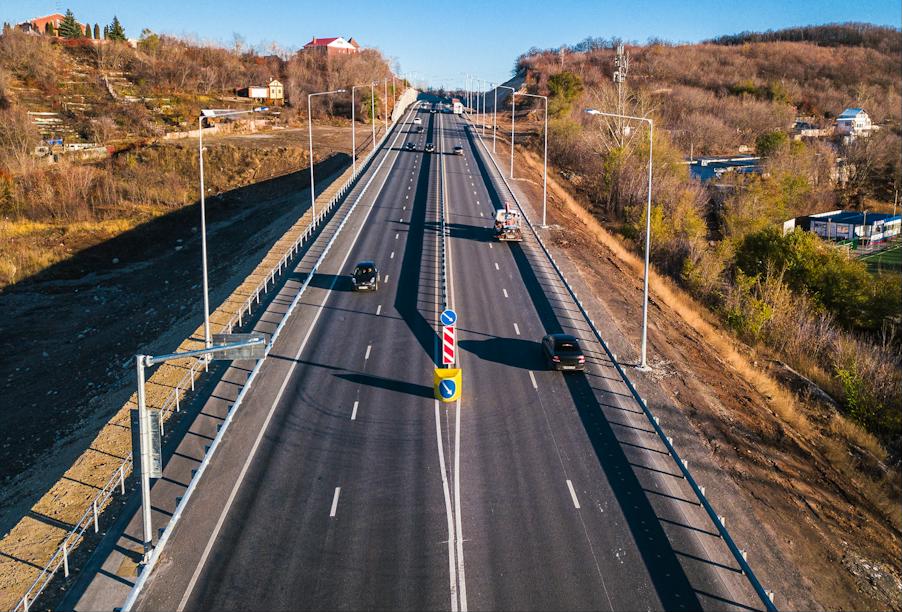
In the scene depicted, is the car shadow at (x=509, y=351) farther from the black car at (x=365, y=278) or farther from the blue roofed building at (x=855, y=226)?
the blue roofed building at (x=855, y=226)

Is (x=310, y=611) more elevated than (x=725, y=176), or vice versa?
(x=725, y=176)

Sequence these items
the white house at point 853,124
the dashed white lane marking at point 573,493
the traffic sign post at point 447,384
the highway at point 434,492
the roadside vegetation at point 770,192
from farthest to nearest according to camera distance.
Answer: the white house at point 853,124 < the roadside vegetation at point 770,192 < the traffic sign post at point 447,384 < the dashed white lane marking at point 573,493 < the highway at point 434,492

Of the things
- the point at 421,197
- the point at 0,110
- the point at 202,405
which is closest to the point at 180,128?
the point at 0,110

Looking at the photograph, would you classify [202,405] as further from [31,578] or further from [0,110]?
[0,110]

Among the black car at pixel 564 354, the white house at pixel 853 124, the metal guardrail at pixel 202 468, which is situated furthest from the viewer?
the white house at pixel 853 124

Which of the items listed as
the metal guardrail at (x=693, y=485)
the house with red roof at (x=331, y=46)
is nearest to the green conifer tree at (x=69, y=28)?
the house with red roof at (x=331, y=46)

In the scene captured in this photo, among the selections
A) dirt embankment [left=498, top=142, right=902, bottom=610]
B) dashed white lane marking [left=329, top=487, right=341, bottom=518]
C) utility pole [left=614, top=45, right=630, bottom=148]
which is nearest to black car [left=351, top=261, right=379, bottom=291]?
dirt embankment [left=498, top=142, right=902, bottom=610]
